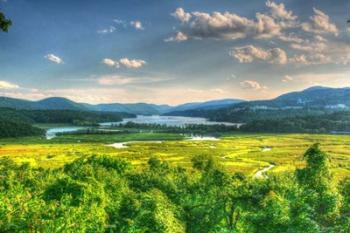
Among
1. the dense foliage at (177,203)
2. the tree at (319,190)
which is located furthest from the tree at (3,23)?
the tree at (319,190)

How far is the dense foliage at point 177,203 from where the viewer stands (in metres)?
22.1

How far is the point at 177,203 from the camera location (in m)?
44.7

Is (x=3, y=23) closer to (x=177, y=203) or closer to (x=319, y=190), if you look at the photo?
(x=177, y=203)

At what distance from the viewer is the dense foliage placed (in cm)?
2207

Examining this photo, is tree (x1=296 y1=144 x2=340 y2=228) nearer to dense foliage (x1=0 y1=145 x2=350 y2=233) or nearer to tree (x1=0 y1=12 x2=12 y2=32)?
dense foliage (x1=0 y1=145 x2=350 y2=233)

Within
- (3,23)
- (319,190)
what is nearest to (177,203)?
(319,190)

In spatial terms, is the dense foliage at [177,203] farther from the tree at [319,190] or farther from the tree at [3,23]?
the tree at [3,23]

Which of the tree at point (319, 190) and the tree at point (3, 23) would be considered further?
the tree at point (319, 190)

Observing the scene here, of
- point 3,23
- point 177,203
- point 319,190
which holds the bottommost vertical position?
point 177,203

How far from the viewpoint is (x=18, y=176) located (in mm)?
55688

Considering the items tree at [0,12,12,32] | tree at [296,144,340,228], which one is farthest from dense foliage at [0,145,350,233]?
tree at [0,12,12,32]

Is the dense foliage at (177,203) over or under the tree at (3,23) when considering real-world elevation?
under

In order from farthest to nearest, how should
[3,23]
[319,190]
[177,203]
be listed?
[177,203] < [319,190] < [3,23]

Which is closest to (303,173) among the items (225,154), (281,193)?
(281,193)
